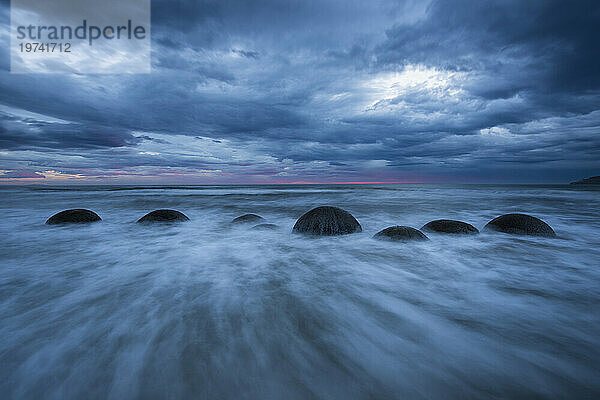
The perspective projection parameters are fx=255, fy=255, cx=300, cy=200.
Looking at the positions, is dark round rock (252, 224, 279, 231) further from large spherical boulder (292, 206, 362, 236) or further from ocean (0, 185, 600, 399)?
ocean (0, 185, 600, 399)

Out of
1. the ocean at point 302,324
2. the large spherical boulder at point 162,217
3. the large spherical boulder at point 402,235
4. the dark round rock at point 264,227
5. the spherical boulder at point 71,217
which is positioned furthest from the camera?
the large spherical boulder at point 162,217

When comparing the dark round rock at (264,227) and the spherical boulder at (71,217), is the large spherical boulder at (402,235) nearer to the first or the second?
the dark round rock at (264,227)

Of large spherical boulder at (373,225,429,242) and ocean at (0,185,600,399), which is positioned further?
large spherical boulder at (373,225,429,242)

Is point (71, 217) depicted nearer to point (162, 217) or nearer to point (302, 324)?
point (162, 217)

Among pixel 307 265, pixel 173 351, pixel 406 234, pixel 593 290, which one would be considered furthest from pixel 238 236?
pixel 593 290

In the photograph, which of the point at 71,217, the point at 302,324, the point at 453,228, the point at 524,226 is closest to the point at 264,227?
the point at 453,228

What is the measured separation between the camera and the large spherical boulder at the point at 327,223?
6148mm

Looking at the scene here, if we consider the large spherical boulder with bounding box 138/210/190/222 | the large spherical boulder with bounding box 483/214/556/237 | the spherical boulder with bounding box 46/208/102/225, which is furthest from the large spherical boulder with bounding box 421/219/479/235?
the spherical boulder with bounding box 46/208/102/225

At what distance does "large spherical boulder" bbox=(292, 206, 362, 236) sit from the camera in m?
6.15

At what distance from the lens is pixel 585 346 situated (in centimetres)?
205

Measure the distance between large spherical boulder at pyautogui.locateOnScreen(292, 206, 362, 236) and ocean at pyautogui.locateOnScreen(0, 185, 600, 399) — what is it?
1.36 meters

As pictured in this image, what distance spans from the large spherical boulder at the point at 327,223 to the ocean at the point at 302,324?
53.5 inches

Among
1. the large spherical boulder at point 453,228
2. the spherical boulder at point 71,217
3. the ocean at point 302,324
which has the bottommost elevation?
the ocean at point 302,324

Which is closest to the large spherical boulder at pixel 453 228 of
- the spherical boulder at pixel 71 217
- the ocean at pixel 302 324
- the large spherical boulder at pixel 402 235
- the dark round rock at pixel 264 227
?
the large spherical boulder at pixel 402 235
